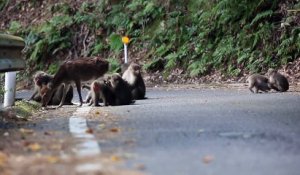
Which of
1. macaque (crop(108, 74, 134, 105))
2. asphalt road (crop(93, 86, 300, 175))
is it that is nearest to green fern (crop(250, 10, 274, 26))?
macaque (crop(108, 74, 134, 105))

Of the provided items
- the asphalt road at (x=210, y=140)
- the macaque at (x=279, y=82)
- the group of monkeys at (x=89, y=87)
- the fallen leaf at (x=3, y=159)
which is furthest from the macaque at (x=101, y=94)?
the fallen leaf at (x=3, y=159)

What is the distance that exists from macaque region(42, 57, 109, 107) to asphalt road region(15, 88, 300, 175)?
4010 millimetres

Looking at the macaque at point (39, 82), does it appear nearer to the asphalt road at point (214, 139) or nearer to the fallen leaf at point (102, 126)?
the asphalt road at point (214, 139)

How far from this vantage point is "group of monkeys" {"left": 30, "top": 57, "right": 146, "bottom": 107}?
1482cm

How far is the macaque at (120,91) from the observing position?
14.8 metres

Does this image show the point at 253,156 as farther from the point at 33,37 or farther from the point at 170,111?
the point at 33,37

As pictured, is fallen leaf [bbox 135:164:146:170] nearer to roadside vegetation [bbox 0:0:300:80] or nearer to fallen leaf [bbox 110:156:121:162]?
fallen leaf [bbox 110:156:121:162]

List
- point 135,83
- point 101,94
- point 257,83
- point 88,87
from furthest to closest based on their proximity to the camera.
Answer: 1. point 135,83
2. point 257,83
3. point 88,87
4. point 101,94

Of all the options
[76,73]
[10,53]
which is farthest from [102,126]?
[76,73]

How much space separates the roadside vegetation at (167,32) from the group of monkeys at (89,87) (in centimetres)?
802

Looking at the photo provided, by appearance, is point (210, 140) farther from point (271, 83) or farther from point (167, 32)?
point (167, 32)

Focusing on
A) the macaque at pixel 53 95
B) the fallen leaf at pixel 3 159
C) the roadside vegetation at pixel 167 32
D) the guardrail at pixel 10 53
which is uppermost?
the roadside vegetation at pixel 167 32

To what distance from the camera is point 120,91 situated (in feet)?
48.9

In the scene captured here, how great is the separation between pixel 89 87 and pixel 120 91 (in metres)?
1.26
